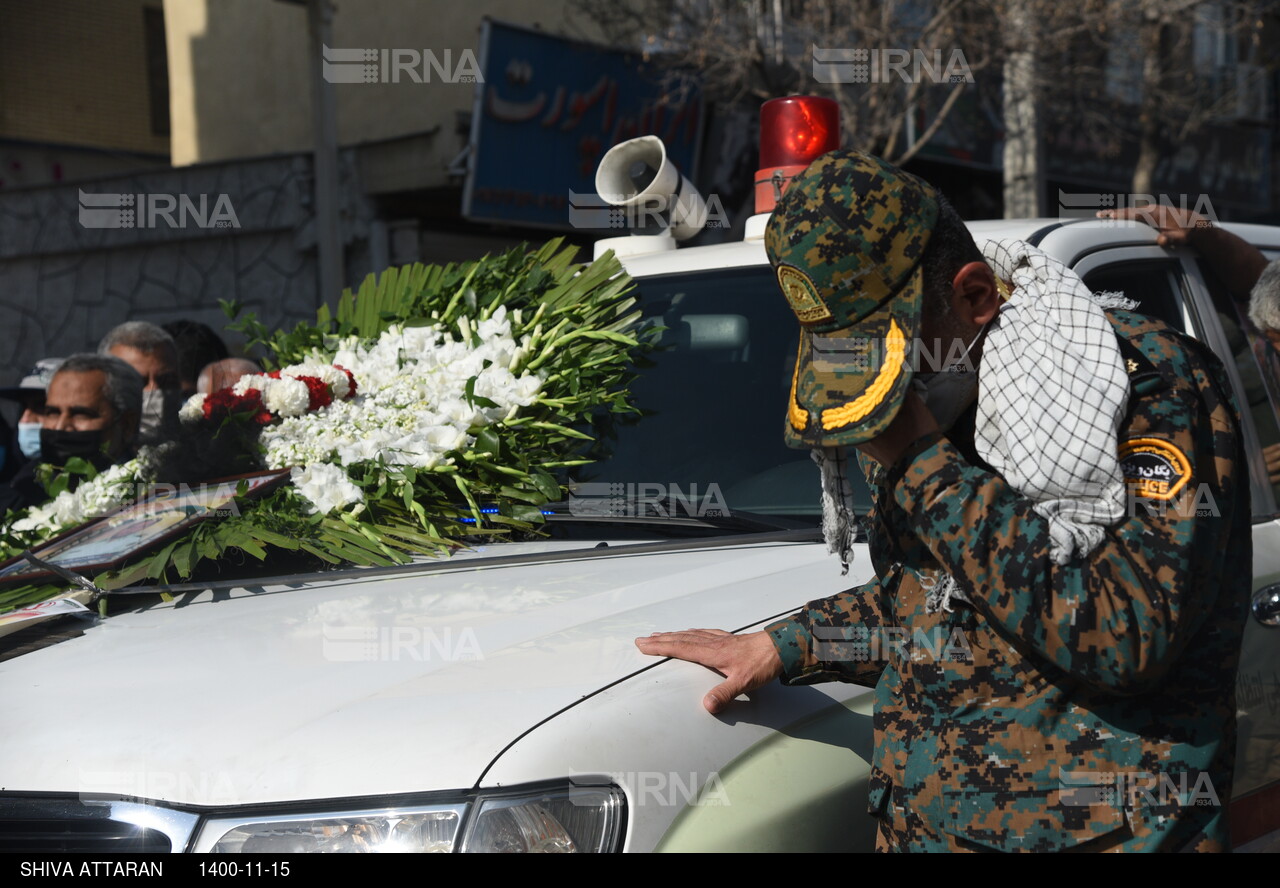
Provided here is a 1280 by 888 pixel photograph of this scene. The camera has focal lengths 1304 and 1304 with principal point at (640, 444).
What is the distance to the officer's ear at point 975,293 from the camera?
64.0 inches

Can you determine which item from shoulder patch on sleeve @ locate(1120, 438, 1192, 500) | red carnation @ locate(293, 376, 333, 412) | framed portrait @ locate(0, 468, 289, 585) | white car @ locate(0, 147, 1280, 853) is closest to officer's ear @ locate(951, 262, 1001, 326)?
shoulder patch on sleeve @ locate(1120, 438, 1192, 500)

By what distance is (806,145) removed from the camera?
3.34 metres

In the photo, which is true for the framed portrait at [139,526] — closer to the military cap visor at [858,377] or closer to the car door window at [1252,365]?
the military cap visor at [858,377]

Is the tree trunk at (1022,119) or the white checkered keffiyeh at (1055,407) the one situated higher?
the tree trunk at (1022,119)

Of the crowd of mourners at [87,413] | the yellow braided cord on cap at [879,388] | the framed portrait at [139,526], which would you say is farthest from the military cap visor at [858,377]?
the crowd of mourners at [87,413]

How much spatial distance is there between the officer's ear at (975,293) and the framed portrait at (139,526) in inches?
64.2

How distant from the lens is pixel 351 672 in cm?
188

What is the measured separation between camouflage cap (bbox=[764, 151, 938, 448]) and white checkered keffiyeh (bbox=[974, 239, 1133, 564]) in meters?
0.15

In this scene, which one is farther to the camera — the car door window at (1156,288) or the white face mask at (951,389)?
the car door window at (1156,288)

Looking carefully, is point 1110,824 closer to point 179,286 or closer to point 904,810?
point 904,810

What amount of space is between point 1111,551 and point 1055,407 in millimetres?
182

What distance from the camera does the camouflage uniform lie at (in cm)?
148

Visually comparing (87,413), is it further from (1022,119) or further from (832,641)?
(1022,119)
